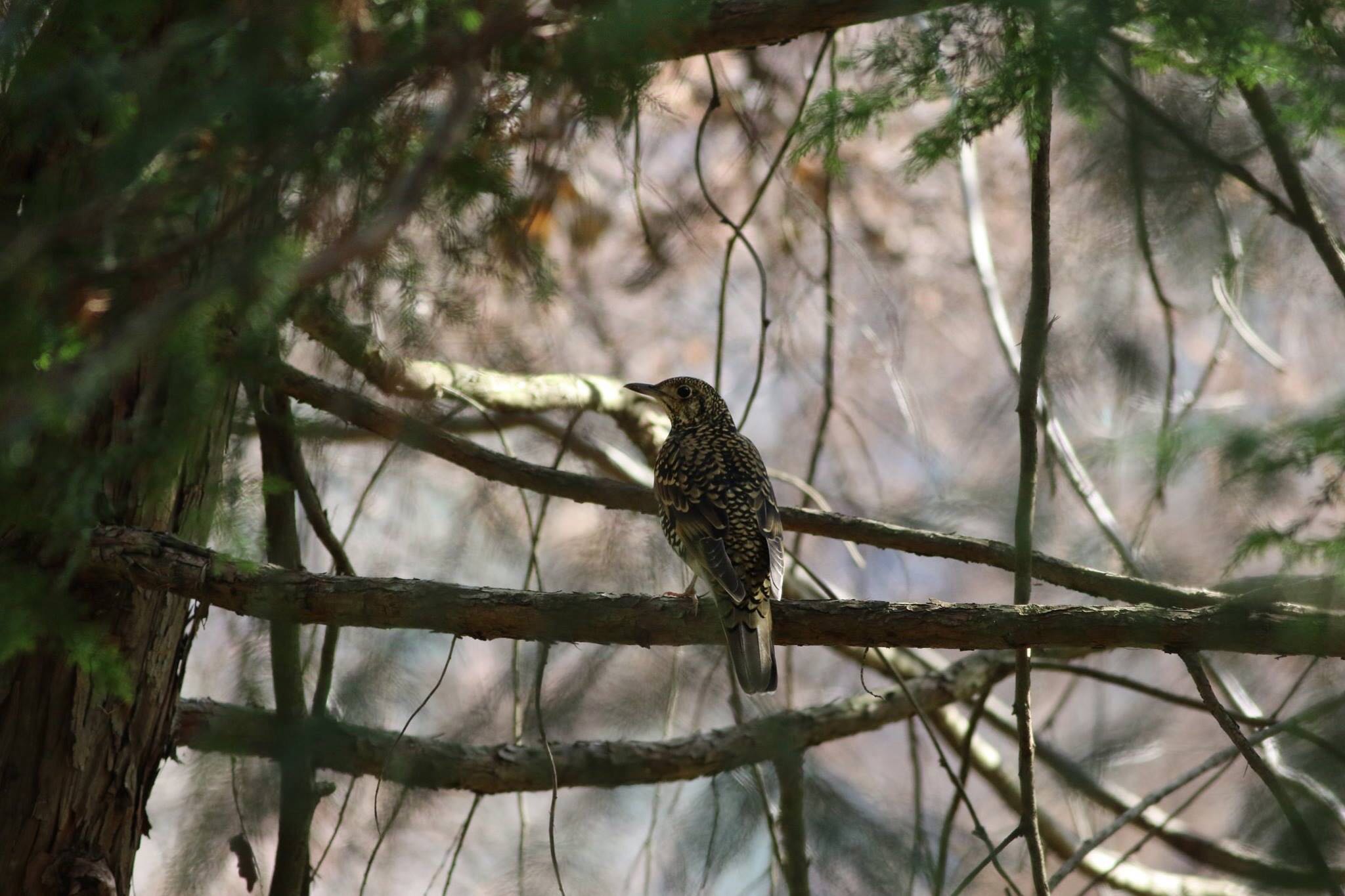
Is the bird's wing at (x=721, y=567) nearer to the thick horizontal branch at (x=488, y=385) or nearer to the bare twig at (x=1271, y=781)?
the thick horizontal branch at (x=488, y=385)

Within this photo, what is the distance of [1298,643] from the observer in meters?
2.85

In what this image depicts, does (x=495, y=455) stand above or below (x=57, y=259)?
above

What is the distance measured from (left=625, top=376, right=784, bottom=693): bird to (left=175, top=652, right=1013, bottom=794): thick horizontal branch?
0.53 m

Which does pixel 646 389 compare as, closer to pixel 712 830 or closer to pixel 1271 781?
pixel 712 830

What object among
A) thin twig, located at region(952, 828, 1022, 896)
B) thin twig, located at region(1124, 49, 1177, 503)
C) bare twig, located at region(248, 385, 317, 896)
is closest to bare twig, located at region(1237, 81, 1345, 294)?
thin twig, located at region(1124, 49, 1177, 503)

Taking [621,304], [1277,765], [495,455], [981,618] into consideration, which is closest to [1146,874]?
[1277,765]

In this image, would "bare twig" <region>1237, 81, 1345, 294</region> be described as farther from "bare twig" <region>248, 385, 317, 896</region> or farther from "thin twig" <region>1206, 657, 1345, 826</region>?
"bare twig" <region>248, 385, 317, 896</region>

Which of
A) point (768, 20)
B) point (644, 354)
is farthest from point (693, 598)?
point (644, 354)

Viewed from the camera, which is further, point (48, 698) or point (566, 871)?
point (566, 871)

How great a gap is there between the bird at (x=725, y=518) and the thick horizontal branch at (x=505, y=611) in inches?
25.4

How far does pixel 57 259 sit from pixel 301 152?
520 mm

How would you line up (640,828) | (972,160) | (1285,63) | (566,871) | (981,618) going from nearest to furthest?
(1285,63), (981,618), (566,871), (640,828), (972,160)

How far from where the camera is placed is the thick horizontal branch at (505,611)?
3252 millimetres

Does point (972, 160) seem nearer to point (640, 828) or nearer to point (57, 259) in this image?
point (640, 828)
